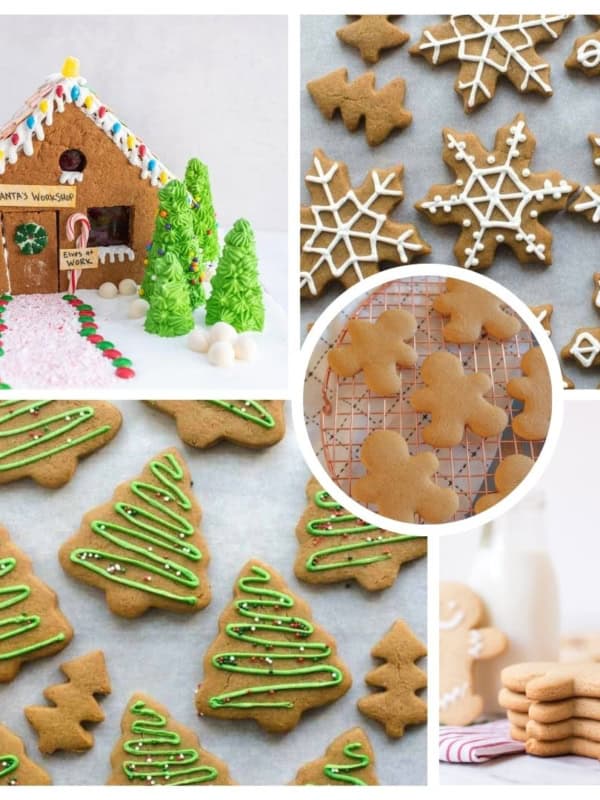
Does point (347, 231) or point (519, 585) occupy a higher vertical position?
point (347, 231)

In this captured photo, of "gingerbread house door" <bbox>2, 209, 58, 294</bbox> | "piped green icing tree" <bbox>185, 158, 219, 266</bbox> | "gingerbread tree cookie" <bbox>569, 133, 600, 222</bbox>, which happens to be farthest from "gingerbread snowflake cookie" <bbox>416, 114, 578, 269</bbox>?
"gingerbread house door" <bbox>2, 209, 58, 294</bbox>

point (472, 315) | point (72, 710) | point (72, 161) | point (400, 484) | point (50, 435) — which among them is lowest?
point (72, 710)

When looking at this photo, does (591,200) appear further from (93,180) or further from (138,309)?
(93,180)

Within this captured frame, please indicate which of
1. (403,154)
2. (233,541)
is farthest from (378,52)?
(233,541)

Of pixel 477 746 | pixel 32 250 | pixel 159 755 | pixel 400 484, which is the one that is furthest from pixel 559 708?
pixel 32 250

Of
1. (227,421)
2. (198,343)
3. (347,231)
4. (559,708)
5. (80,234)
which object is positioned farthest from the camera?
(80,234)
